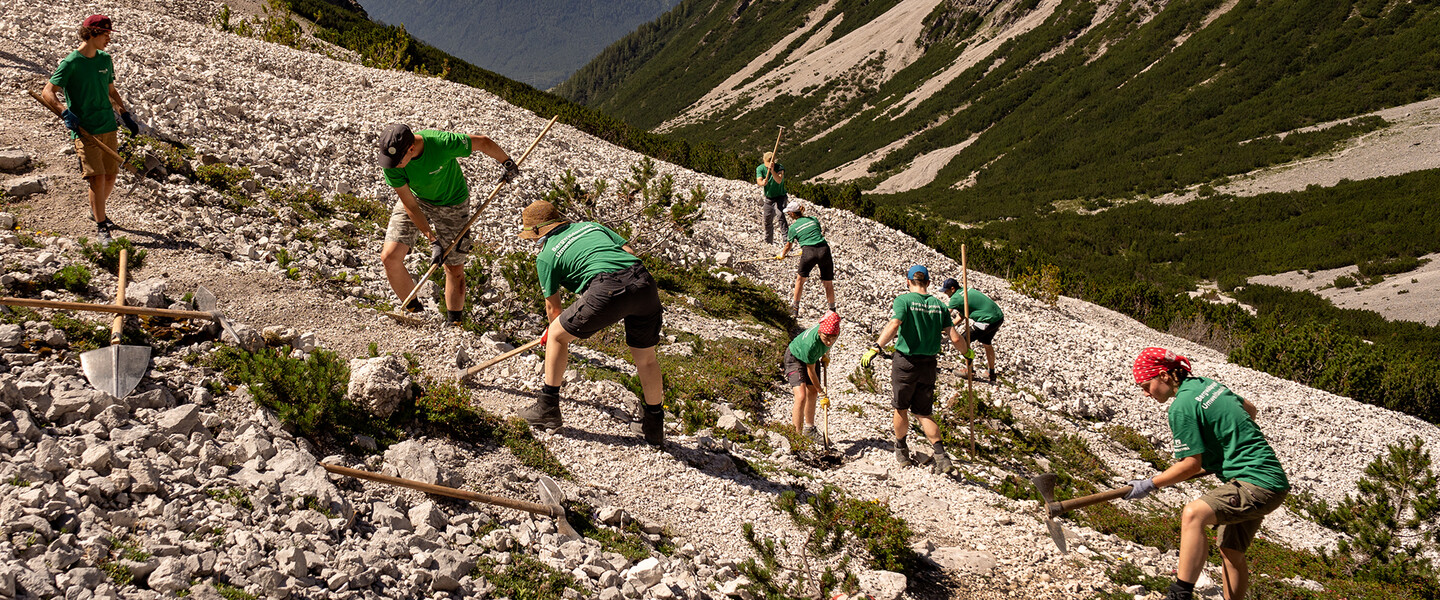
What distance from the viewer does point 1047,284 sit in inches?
734

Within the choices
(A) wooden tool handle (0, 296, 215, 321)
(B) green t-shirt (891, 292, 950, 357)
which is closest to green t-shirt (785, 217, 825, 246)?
(B) green t-shirt (891, 292, 950, 357)

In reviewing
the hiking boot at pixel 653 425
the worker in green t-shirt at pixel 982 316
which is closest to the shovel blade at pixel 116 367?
the hiking boot at pixel 653 425

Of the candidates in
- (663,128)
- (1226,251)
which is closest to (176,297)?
(1226,251)

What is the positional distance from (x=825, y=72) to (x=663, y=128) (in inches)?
1318

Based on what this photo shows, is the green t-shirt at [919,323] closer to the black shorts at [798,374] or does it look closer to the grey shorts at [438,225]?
the black shorts at [798,374]

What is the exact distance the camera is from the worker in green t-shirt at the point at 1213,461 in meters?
4.60

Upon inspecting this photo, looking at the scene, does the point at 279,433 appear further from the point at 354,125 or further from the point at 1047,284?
the point at 1047,284

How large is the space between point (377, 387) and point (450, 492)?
4.14 feet

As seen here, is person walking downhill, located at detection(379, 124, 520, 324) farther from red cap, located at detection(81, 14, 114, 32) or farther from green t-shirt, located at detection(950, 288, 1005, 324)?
green t-shirt, located at detection(950, 288, 1005, 324)

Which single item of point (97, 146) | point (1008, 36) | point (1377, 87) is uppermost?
point (1008, 36)

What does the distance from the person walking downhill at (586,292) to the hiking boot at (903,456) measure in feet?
10.0

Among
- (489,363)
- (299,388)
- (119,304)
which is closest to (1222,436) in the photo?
(489,363)

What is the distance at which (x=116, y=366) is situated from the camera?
4.24 metres

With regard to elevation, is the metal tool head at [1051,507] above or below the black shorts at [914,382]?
below
